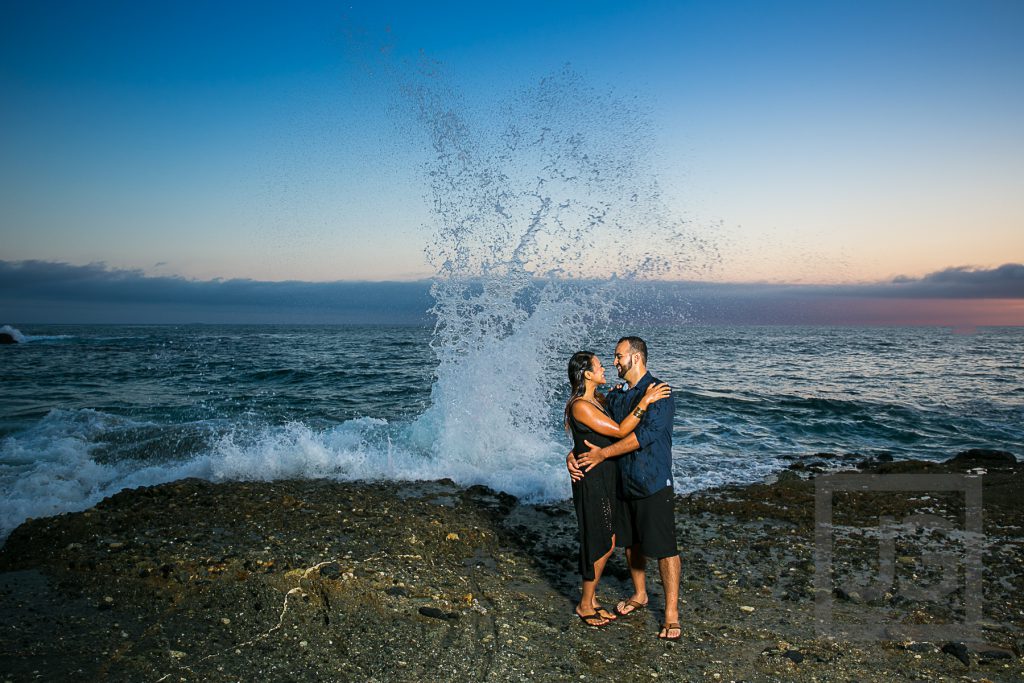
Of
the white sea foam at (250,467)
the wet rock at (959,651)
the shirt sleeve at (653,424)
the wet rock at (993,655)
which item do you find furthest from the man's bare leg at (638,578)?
the white sea foam at (250,467)

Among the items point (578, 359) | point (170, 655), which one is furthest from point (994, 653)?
point (170, 655)

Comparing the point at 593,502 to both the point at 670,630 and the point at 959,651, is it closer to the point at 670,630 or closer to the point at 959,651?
the point at 670,630

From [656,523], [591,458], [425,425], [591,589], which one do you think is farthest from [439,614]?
[425,425]

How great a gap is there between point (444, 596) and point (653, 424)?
2.52 m

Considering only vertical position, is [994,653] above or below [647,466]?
below

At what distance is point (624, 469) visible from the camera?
5109mm

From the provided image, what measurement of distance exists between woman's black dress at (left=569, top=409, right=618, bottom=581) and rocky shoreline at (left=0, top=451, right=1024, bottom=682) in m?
0.66

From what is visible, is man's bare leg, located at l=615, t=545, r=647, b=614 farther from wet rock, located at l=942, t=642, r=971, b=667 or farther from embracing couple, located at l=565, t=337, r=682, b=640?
wet rock, located at l=942, t=642, r=971, b=667

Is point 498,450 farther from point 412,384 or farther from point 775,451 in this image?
point 412,384

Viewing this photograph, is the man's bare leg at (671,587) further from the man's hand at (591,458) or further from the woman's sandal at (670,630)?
the man's hand at (591,458)

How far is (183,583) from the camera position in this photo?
18.0 feet

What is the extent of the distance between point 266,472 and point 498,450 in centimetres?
418

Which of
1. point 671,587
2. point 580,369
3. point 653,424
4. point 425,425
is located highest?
point 580,369

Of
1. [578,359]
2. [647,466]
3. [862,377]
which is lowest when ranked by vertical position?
[862,377]
